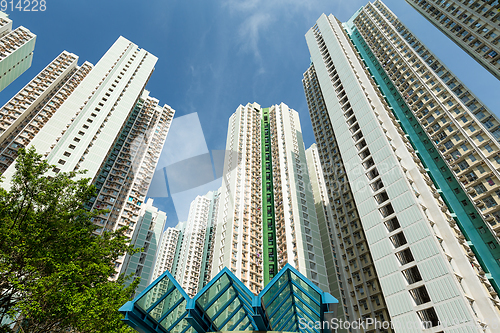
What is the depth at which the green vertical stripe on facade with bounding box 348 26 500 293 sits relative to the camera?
25625mm

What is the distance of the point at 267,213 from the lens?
51.2m

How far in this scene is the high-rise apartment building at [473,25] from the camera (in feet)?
117

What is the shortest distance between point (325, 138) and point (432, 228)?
2878cm

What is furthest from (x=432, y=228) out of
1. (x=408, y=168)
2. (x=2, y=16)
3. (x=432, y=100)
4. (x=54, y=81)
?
(x=2, y=16)

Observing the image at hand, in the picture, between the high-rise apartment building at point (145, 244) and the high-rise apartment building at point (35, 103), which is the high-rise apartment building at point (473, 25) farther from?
the high-rise apartment building at point (35, 103)

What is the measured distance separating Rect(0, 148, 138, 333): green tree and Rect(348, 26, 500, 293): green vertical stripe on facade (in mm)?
30753

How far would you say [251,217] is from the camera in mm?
48688

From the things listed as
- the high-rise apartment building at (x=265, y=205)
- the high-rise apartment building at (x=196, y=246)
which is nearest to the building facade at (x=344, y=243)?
the high-rise apartment building at (x=265, y=205)

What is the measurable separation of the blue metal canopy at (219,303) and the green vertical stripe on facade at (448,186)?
82.2ft

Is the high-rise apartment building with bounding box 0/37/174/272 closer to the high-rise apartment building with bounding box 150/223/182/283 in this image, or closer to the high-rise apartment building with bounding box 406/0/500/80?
the high-rise apartment building with bounding box 150/223/182/283

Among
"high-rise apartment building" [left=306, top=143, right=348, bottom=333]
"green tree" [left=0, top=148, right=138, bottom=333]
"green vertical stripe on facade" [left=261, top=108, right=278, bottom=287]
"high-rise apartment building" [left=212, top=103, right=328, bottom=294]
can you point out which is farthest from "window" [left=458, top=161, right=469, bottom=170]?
"green tree" [left=0, top=148, right=138, bottom=333]

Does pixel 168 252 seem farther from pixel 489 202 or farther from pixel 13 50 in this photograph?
pixel 489 202

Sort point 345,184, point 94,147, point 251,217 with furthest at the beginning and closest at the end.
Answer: point 251,217, point 345,184, point 94,147

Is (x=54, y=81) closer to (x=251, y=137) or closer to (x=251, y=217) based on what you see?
(x=251, y=137)
